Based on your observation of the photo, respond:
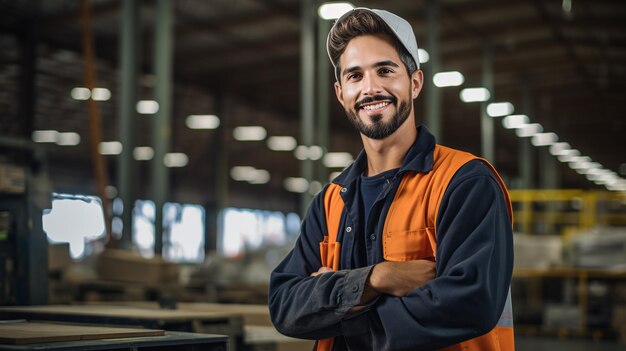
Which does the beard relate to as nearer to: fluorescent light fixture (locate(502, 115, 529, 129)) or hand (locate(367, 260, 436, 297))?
hand (locate(367, 260, 436, 297))

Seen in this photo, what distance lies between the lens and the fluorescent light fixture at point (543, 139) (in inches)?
1038

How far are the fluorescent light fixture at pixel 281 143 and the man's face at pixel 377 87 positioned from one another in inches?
1053

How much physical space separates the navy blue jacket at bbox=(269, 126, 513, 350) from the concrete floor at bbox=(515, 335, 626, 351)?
8994 mm

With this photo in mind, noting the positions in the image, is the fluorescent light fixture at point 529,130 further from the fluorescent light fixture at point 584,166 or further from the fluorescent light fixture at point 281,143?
the fluorescent light fixture at point 584,166

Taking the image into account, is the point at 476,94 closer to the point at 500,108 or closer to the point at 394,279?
the point at 500,108

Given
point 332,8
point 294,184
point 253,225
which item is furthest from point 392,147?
point 294,184

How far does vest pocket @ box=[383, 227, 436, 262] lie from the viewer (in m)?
2.14

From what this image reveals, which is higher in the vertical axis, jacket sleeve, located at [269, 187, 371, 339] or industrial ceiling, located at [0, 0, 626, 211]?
industrial ceiling, located at [0, 0, 626, 211]

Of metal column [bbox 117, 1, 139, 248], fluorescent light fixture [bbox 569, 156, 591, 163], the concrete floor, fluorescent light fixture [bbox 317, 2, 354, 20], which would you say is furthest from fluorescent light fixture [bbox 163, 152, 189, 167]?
the concrete floor

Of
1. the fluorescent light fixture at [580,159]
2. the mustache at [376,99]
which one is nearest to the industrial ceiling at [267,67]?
the fluorescent light fixture at [580,159]

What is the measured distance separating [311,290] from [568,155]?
31.4m

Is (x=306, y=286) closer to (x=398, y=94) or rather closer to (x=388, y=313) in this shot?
(x=388, y=313)

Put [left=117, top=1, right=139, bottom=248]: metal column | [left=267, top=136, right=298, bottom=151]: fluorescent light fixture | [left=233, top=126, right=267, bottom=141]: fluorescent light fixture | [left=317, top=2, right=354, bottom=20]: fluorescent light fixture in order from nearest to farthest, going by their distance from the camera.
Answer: [left=117, top=1, right=139, bottom=248]: metal column
[left=317, top=2, right=354, bottom=20]: fluorescent light fixture
[left=233, top=126, right=267, bottom=141]: fluorescent light fixture
[left=267, top=136, right=298, bottom=151]: fluorescent light fixture

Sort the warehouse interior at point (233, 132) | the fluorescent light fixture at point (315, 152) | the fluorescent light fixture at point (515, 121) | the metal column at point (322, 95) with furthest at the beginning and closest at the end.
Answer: the fluorescent light fixture at point (515, 121) → the metal column at point (322, 95) → the fluorescent light fixture at point (315, 152) → the warehouse interior at point (233, 132)
